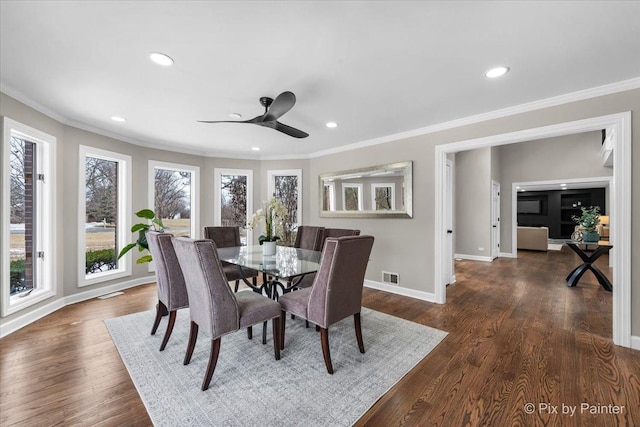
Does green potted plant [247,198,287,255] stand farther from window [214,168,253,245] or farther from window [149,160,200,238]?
window [149,160,200,238]

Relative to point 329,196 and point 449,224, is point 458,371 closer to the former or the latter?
point 449,224

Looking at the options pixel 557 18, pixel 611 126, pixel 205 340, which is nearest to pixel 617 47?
pixel 557 18

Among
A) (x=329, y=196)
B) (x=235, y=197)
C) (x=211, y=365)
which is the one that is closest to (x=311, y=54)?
(x=211, y=365)

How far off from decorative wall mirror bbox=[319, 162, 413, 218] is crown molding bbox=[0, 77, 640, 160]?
1.42 feet

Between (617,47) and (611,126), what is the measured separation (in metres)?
0.96

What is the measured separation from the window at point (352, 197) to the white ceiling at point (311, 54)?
5.22ft

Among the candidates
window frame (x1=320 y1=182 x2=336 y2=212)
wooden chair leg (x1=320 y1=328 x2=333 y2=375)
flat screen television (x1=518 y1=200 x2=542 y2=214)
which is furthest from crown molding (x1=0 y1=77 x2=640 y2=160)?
flat screen television (x1=518 y1=200 x2=542 y2=214)

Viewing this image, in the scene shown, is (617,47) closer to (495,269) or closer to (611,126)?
(611,126)

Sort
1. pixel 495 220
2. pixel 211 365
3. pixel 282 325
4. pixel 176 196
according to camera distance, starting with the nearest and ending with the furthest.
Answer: pixel 211 365 < pixel 282 325 < pixel 176 196 < pixel 495 220

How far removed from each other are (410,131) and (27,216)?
4882 millimetres

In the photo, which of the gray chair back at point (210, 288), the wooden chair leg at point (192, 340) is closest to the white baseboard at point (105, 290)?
the wooden chair leg at point (192, 340)

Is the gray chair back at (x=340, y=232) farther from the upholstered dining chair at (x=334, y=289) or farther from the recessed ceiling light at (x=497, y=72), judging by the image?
the recessed ceiling light at (x=497, y=72)

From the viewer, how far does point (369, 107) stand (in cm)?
306

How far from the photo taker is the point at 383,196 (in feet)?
14.2
